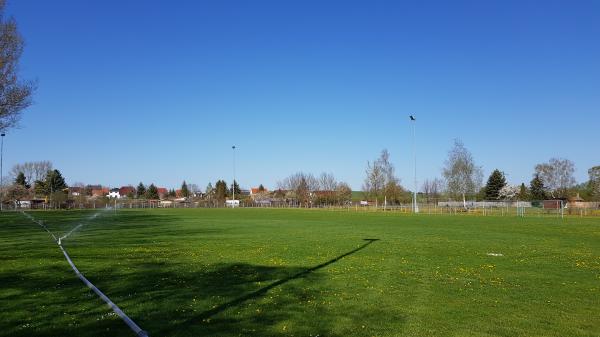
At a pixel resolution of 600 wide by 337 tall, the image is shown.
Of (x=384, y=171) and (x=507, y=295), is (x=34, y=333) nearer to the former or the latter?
(x=507, y=295)

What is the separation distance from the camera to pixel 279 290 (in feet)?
36.6

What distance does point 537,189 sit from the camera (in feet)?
362

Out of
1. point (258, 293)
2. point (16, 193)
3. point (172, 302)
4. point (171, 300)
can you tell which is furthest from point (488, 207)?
point (16, 193)

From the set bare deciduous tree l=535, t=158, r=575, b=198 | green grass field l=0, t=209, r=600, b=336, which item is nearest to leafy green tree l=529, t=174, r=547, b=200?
bare deciduous tree l=535, t=158, r=575, b=198

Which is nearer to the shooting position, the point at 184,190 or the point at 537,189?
the point at 537,189

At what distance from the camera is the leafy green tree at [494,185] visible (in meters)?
112

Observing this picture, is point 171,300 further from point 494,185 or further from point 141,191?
point 141,191

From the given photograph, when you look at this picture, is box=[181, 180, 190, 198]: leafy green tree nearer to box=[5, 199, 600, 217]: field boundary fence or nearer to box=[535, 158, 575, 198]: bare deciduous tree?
box=[5, 199, 600, 217]: field boundary fence

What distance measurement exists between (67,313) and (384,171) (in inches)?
3761

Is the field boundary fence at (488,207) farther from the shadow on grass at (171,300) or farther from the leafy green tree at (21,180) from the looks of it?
the shadow on grass at (171,300)

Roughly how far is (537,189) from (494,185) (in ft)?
30.0

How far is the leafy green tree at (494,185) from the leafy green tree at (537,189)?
6.82 metres

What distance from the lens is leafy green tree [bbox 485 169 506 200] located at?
4422 inches

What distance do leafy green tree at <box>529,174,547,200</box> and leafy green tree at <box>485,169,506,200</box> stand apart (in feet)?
22.4
